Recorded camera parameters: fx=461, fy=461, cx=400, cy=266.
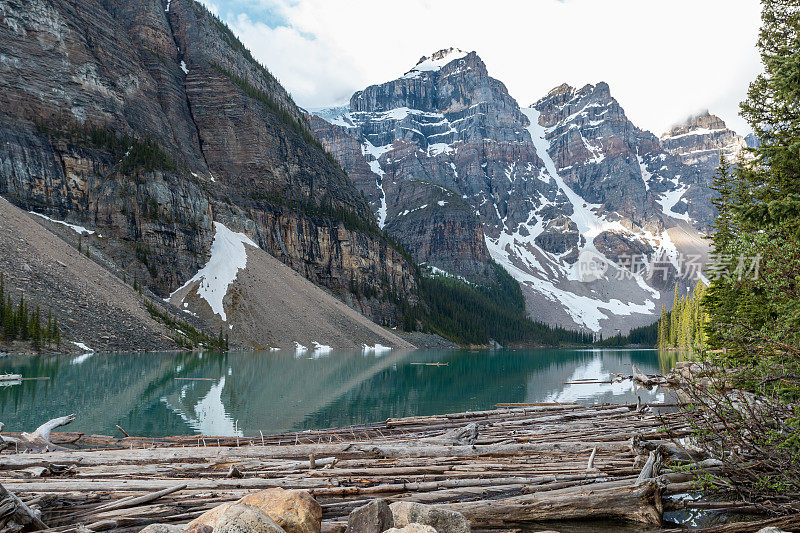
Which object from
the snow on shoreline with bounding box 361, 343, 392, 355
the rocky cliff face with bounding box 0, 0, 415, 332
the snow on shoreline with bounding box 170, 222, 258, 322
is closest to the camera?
the rocky cliff face with bounding box 0, 0, 415, 332

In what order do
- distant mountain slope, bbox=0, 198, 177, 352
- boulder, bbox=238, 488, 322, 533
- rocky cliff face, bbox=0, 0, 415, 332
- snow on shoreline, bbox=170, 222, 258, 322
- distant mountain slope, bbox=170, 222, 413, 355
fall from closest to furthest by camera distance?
boulder, bbox=238, 488, 322, 533
distant mountain slope, bbox=0, 198, 177, 352
distant mountain slope, bbox=170, 222, 413, 355
rocky cliff face, bbox=0, 0, 415, 332
snow on shoreline, bbox=170, 222, 258, 322

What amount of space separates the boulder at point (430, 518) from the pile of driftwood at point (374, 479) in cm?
105

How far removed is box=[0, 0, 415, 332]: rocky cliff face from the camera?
278 ft

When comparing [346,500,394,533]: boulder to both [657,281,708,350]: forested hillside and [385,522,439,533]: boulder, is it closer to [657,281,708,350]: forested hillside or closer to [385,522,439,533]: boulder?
[385,522,439,533]: boulder

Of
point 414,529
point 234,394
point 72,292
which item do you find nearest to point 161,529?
point 414,529

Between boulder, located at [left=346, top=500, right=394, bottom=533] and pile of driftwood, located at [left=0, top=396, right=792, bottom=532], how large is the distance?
2.39 feet

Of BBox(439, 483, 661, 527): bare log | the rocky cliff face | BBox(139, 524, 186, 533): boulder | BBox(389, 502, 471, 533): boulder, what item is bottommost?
BBox(439, 483, 661, 527): bare log

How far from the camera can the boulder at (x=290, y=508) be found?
6.40m

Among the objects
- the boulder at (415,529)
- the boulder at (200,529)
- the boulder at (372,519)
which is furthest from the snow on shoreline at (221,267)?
the boulder at (415,529)

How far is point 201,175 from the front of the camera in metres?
118

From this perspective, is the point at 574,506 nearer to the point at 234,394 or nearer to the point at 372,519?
the point at 372,519

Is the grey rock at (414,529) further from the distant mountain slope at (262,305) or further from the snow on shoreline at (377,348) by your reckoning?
the snow on shoreline at (377,348)

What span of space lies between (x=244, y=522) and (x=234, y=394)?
95.7 feet

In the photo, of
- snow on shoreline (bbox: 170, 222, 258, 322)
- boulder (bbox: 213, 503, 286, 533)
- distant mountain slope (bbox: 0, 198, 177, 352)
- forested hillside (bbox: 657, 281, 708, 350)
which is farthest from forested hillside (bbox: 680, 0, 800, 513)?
snow on shoreline (bbox: 170, 222, 258, 322)
